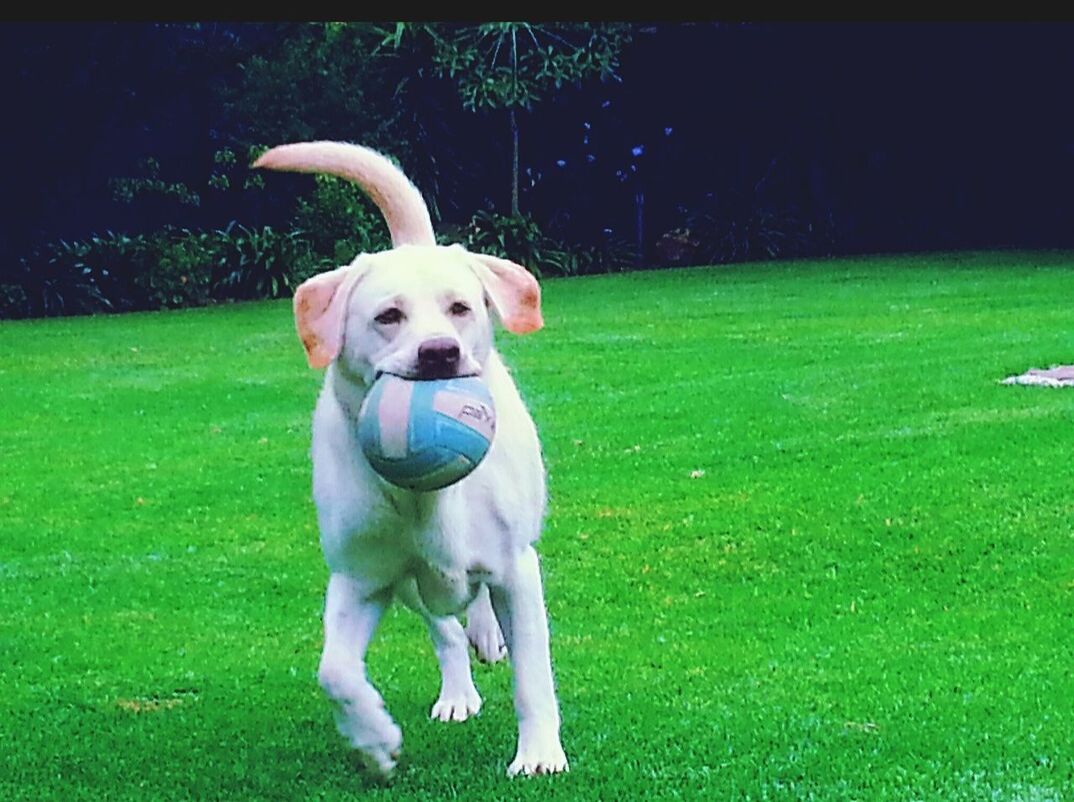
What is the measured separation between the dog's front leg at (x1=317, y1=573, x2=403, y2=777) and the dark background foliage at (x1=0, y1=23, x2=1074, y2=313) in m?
18.7

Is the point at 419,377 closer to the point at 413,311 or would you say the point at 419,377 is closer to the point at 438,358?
the point at 438,358

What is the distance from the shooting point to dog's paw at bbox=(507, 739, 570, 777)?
4699 mm

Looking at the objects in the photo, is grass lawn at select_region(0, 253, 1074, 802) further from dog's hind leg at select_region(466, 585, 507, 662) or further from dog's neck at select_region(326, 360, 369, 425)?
dog's neck at select_region(326, 360, 369, 425)

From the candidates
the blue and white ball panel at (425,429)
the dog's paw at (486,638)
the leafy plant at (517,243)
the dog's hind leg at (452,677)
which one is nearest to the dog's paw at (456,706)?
the dog's hind leg at (452,677)

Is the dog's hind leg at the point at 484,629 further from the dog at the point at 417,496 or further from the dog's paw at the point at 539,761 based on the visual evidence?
the dog's paw at the point at 539,761

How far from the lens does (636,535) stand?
316 inches

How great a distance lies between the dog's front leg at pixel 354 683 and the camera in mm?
4574

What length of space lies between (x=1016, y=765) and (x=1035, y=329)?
11.1 meters

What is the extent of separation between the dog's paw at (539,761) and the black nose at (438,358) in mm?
1072

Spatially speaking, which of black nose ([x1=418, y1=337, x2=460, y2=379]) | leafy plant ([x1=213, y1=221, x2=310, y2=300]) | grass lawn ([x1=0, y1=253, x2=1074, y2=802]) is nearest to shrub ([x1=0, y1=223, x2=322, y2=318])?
leafy plant ([x1=213, y1=221, x2=310, y2=300])

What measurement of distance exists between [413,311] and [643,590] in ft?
9.85

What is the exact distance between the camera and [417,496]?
4.52 meters

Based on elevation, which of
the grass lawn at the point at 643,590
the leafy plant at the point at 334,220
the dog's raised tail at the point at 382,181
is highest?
the dog's raised tail at the point at 382,181

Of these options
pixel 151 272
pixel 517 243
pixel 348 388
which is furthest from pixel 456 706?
pixel 517 243
